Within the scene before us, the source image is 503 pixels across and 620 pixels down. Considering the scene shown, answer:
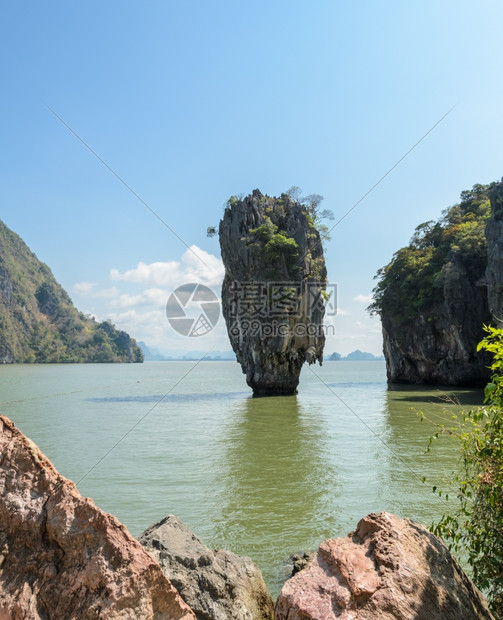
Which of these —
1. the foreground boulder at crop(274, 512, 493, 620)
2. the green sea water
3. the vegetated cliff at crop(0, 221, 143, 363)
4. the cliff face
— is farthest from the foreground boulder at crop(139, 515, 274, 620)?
the vegetated cliff at crop(0, 221, 143, 363)

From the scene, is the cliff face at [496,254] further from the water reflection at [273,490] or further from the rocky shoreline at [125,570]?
the rocky shoreline at [125,570]

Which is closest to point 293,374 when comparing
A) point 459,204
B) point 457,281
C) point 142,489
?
point 457,281

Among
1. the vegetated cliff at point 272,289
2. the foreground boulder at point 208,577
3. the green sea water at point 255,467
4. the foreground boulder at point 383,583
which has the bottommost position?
the green sea water at point 255,467

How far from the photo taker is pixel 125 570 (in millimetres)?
2834

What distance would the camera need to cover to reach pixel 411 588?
3016 millimetres

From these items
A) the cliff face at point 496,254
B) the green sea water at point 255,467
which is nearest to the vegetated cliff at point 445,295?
the cliff face at point 496,254

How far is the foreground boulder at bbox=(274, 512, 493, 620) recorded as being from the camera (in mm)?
2898

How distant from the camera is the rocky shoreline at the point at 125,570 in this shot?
279 centimetres

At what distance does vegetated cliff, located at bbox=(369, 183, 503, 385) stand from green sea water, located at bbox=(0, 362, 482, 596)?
14736 millimetres

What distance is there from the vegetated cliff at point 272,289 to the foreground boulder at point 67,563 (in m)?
25.7

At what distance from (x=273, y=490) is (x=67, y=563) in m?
7.40

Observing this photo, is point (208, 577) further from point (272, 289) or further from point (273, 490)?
point (272, 289)

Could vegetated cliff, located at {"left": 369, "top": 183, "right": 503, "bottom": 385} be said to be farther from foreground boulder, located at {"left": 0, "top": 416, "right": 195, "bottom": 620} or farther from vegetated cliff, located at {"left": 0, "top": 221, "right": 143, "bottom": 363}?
vegetated cliff, located at {"left": 0, "top": 221, "right": 143, "bottom": 363}

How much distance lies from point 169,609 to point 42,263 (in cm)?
18346
